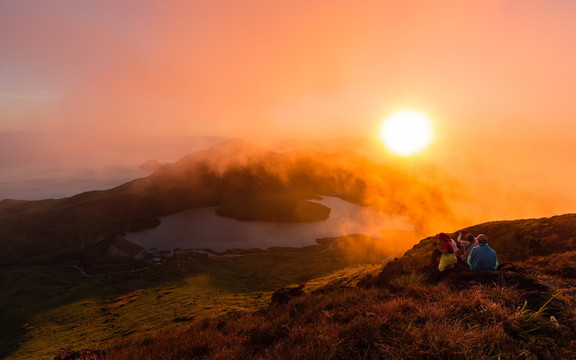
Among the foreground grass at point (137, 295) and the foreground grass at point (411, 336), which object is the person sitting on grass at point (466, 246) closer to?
the foreground grass at point (411, 336)

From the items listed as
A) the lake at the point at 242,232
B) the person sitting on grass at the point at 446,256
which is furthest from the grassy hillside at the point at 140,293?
the person sitting on grass at the point at 446,256

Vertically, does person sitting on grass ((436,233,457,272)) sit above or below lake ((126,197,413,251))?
above

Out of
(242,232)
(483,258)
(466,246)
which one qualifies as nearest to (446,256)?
(483,258)

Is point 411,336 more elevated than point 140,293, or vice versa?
point 411,336

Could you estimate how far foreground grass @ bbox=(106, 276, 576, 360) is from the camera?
5945 mm

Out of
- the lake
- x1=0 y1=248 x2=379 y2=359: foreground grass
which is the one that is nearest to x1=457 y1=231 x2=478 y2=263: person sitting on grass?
x1=0 y1=248 x2=379 y2=359: foreground grass

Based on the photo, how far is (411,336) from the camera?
21.5ft

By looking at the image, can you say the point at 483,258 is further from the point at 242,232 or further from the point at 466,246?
the point at 242,232

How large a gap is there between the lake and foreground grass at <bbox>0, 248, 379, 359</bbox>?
101ft

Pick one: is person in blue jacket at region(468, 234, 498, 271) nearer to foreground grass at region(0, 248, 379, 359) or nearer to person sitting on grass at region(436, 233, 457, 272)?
person sitting on grass at region(436, 233, 457, 272)

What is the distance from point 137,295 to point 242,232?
311ft

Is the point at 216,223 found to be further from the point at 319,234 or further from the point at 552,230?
the point at 552,230

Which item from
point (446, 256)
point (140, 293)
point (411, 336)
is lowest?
point (140, 293)

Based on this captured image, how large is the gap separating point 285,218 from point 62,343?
150693 millimetres
